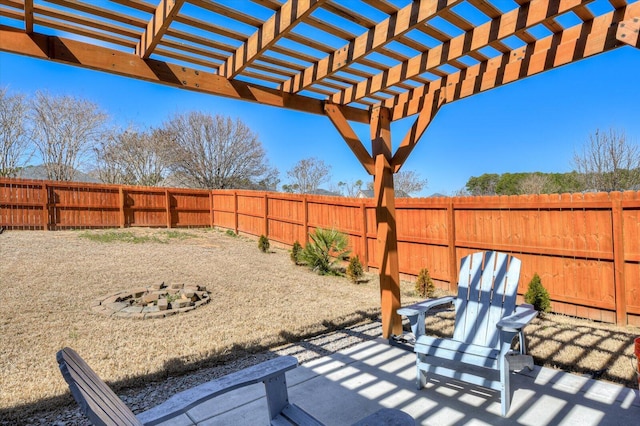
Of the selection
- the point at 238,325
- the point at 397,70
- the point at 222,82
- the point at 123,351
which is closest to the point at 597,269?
the point at 397,70

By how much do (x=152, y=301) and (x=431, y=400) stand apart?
13.5 feet

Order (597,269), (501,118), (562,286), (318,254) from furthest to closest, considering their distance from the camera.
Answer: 1. (501,118)
2. (318,254)
3. (562,286)
4. (597,269)

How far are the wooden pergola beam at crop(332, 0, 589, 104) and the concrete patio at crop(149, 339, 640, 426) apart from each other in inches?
96.1

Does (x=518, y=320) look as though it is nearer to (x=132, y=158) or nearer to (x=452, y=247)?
(x=452, y=247)

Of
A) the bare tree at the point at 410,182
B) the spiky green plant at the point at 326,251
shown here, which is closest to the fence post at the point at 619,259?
the spiky green plant at the point at 326,251

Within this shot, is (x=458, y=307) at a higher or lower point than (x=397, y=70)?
lower

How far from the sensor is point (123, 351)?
11.3ft

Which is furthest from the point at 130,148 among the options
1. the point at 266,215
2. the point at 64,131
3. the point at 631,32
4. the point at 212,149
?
the point at 631,32

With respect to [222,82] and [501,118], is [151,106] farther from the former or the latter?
[501,118]

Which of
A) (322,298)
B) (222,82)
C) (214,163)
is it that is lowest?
(322,298)

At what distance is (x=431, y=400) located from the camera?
2.39 meters

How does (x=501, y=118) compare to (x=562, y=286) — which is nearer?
(x=562, y=286)

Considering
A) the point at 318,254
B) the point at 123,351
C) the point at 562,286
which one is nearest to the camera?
the point at 123,351

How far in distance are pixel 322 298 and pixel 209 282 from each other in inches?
88.1
